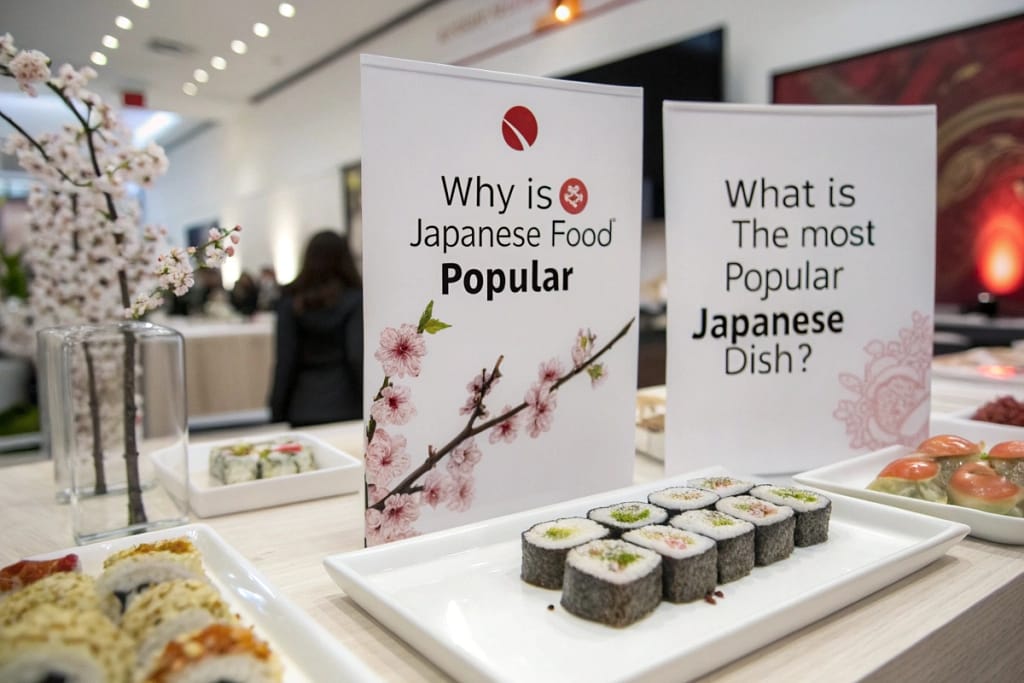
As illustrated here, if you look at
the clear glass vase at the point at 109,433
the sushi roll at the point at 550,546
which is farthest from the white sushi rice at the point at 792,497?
the clear glass vase at the point at 109,433

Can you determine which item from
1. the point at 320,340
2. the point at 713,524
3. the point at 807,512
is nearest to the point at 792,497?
the point at 807,512

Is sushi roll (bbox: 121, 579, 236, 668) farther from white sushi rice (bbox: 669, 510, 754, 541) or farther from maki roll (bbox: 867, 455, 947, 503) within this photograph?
maki roll (bbox: 867, 455, 947, 503)

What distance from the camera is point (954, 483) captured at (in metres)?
0.97

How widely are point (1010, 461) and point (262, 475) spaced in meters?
1.11

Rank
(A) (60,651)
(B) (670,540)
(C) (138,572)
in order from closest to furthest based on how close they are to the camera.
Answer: (A) (60,651) < (C) (138,572) < (B) (670,540)

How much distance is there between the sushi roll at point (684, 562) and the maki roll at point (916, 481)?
0.41 m

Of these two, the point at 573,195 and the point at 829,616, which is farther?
the point at 573,195

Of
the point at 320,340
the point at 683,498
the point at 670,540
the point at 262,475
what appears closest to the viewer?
the point at 670,540

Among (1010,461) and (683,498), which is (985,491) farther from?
(683,498)

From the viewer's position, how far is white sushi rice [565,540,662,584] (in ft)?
2.26

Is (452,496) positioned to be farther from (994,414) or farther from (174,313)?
(174,313)

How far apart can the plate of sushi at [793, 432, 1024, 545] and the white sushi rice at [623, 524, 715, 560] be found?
1.20ft

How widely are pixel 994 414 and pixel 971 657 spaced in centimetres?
84

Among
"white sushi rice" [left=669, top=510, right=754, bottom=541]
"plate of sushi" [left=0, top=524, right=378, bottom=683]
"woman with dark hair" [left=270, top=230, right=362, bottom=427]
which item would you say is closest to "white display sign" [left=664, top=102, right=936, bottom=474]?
"white sushi rice" [left=669, top=510, right=754, bottom=541]
